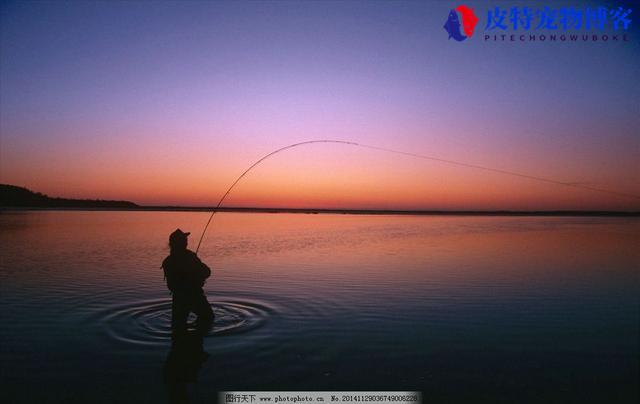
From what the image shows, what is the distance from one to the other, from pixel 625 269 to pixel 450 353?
58.7ft

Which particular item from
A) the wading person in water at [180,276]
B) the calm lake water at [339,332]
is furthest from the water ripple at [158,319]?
the wading person in water at [180,276]

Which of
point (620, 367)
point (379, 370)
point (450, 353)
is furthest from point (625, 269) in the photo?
point (379, 370)

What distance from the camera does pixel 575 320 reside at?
38.1ft

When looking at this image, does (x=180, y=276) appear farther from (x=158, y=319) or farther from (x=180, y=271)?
(x=158, y=319)

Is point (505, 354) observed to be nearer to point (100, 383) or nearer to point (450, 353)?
point (450, 353)

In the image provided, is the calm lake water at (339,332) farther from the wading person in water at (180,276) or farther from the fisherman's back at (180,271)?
the fisherman's back at (180,271)

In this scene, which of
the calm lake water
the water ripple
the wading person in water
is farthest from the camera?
the water ripple

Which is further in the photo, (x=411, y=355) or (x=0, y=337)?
(x=0, y=337)

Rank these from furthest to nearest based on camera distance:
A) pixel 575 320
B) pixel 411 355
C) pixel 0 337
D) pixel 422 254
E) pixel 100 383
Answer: pixel 422 254 < pixel 575 320 < pixel 0 337 < pixel 411 355 < pixel 100 383

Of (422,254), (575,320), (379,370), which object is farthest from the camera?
(422,254)

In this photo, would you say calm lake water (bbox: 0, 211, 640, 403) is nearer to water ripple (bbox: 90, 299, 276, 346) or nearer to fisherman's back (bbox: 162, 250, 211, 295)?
water ripple (bbox: 90, 299, 276, 346)

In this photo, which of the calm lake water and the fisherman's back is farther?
the fisherman's back

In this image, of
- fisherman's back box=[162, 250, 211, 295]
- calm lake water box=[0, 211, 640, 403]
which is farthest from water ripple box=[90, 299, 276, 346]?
fisherman's back box=[162, 250, 211, 295]

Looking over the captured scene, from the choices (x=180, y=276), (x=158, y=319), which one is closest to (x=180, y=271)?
(x=180, y=276)
